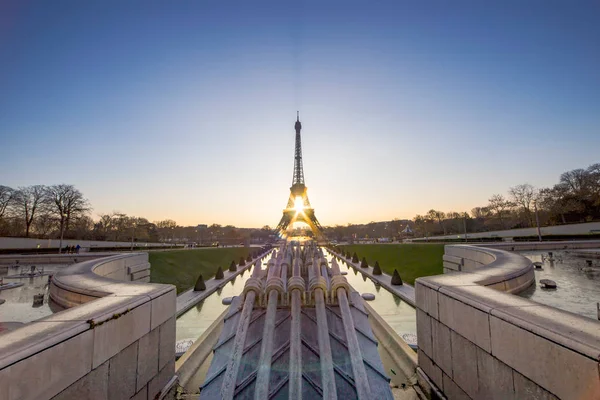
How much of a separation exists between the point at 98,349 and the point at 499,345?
4172mm

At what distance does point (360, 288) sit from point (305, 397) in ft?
39.7

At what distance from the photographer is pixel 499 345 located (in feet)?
9.61

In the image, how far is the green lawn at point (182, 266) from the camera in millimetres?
18141

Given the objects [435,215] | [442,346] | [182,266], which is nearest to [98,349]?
[442,346]

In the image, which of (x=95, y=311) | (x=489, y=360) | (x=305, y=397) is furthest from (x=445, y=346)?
(x=95, y=311)

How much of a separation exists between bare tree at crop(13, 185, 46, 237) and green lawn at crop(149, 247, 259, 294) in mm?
37549

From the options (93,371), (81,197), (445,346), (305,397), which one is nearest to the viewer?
(93,371)

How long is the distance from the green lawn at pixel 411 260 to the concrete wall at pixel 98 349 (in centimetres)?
1626

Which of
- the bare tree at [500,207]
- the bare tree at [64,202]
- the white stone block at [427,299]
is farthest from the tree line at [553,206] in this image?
the bare tree at [64,202]

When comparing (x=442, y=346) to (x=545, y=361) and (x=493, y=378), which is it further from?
(x=545, y=361)

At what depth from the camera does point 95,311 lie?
3.34 m

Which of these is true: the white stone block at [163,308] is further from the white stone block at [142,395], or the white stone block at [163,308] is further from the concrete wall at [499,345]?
the concrete wall at [499,345]

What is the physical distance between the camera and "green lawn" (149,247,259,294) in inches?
714

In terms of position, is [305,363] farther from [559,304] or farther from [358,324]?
[559,304]
